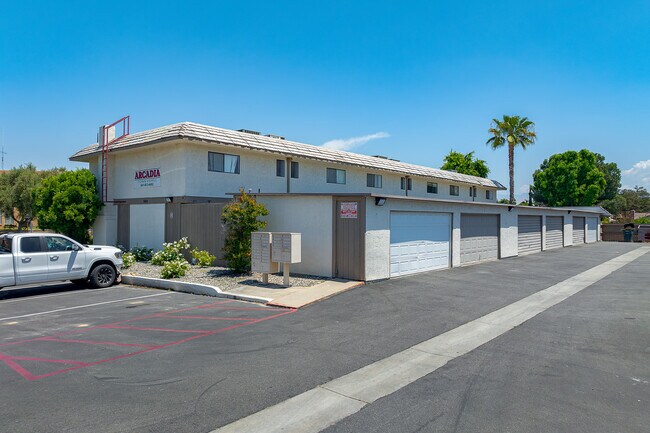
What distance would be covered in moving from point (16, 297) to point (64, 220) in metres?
9.77

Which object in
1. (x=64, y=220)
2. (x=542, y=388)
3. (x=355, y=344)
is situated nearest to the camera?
(x=542, y=388)

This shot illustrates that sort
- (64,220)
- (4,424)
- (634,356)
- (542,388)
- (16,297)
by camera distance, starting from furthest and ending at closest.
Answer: (64,220) → (16,297) → (634,356) → (542,388) → (4,424)

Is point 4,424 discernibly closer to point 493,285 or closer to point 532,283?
point 493,285

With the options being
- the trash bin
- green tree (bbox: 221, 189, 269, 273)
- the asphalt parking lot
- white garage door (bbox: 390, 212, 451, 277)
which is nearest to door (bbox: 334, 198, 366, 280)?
the asphalt parking lot

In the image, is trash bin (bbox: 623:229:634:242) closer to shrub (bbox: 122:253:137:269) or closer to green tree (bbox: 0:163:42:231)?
shrub (bbox: 122:253:137:269)

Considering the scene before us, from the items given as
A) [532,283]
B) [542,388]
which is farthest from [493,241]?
[542,388]

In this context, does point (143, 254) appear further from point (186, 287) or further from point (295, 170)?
point (295, 170)

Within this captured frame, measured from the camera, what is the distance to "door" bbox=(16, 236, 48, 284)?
12105 mm

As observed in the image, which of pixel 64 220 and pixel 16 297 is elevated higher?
pixel 64 220

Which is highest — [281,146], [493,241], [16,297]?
[281,146]

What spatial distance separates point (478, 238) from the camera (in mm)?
20125

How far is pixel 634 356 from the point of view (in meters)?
6.83

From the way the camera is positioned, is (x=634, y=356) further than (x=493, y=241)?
No

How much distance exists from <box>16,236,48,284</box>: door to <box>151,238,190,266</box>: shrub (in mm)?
4607
